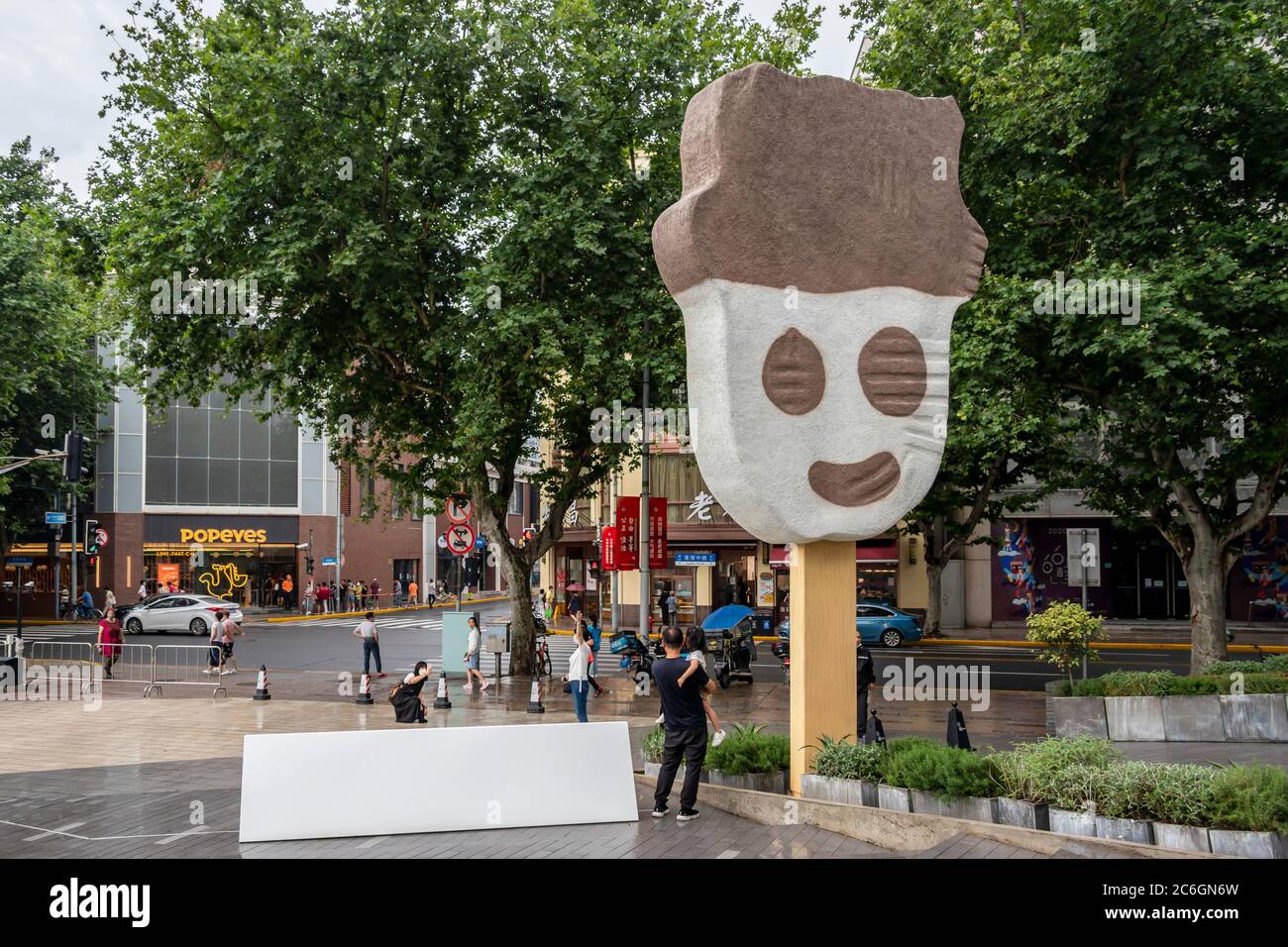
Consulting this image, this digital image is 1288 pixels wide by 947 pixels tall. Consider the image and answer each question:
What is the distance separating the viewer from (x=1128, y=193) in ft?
61.8

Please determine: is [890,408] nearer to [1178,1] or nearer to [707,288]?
[707,288]

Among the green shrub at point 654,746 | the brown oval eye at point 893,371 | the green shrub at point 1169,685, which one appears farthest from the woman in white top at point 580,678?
the brown oval eye at point 893,371

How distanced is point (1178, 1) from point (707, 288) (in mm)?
12015

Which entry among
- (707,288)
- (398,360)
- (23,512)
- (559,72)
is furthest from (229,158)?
(23,512)

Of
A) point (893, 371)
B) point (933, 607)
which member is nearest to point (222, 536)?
point (933, 607)

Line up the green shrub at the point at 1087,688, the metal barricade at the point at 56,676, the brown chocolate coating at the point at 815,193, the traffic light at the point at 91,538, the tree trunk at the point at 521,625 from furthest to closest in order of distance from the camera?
1. the traffic light at the point at 91,538
2. the tree trunk at the point at 521,625
3. the metal barricade at the point at 56,676
4. the green shrub at the point at 1087,688
5. the brown chocolate coating at the point at 815,193

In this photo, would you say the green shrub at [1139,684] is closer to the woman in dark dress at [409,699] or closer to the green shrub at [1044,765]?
the green shrub at [1044,765]

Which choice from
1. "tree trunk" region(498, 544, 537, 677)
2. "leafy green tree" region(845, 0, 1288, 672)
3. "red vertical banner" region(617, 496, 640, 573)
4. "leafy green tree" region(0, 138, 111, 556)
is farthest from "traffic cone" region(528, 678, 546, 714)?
"leafy green tree" region(0, 138, 111, 556)

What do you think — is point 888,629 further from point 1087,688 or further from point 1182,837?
point 1182,837

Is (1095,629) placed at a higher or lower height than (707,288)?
lower

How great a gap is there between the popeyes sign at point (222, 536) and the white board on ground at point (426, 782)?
139 feet

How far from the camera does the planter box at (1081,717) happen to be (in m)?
15.1

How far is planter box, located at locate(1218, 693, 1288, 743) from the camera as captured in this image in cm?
1389

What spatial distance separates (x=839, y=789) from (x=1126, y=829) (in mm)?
2703
